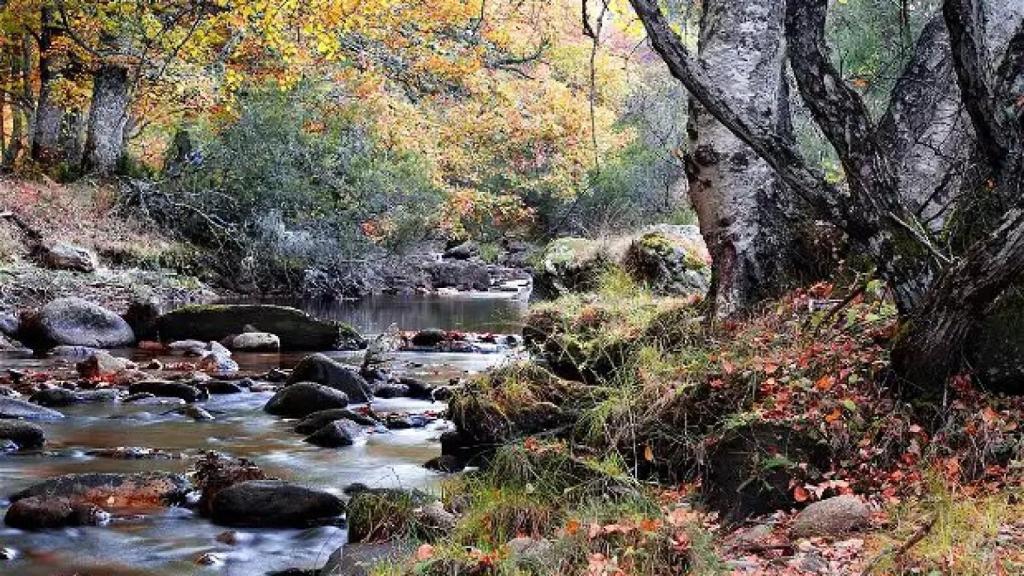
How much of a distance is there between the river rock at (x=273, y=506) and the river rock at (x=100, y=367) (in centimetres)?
556

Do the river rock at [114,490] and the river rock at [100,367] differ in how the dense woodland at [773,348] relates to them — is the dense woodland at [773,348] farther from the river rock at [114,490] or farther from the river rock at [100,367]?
the river rock at [100,367]

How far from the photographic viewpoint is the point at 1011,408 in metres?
4.56

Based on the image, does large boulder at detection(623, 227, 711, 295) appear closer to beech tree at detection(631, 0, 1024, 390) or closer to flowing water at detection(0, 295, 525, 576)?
flowing water at detection(0, 295, 525, 576)

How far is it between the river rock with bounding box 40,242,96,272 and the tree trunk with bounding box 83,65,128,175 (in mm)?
3561

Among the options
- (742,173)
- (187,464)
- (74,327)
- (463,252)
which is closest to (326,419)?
(187,464)

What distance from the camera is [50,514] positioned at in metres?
5.64

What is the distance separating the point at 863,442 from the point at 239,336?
36.0ft

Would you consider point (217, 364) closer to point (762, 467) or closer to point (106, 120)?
point (762, 467)

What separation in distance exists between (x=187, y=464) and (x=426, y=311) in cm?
1306

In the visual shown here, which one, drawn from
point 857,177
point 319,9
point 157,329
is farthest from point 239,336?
point 857,177

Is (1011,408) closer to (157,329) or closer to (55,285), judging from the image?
(157,329)

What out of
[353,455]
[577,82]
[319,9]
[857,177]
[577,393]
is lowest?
[353,455]

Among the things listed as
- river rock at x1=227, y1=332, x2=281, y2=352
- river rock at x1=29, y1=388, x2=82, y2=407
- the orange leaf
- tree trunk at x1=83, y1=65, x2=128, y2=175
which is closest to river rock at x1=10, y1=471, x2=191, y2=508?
the orange leaf

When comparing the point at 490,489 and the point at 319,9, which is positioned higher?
the point at 319,9
